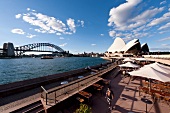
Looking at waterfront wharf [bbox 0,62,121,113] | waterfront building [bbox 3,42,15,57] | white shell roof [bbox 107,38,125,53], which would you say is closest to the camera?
waterfront wharf [bbox 0,62,121,113]

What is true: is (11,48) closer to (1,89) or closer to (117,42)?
(117,42)

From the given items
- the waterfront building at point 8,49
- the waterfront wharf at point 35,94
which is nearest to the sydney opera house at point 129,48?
the waterfront wharf at point 35,94

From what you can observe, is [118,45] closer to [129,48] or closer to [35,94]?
[129,48]

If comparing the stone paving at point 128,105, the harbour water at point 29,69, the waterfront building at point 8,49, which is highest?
the waterfront building at point 8,49

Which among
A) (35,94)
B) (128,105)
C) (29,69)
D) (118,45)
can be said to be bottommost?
(29,69)

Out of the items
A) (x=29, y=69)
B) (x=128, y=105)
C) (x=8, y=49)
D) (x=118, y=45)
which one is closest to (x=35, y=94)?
(x=128, y=105)

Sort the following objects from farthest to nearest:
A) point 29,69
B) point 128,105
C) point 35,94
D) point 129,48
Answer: point 129,48 < point 29,69 < point 35,94 < point 128,105

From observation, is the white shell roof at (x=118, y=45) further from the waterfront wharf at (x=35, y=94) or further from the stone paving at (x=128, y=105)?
the stone paving at (x=128, y=105)

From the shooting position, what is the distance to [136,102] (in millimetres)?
7160

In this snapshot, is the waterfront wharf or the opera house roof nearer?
the waterfront wharf

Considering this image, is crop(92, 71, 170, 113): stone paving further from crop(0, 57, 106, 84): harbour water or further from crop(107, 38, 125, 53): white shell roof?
crop(107, 38, 125, 53): white shell roof

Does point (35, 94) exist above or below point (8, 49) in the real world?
below

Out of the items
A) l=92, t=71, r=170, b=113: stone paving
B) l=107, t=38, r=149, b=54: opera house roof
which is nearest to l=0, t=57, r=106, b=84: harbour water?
l=92, t=71, r=170, b=113: stone paving

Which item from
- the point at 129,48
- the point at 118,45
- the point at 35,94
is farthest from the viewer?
the point at 118,45
